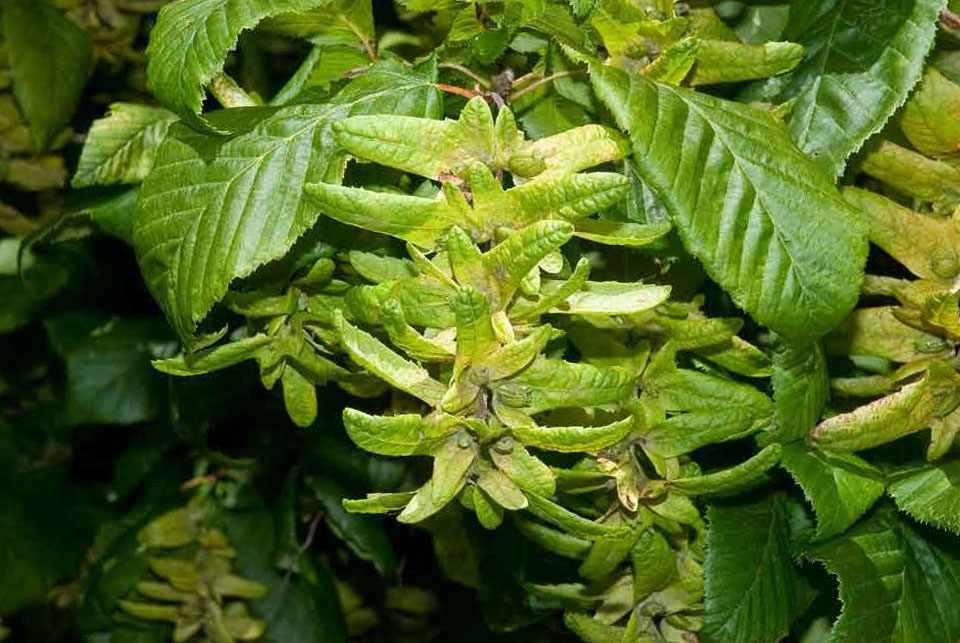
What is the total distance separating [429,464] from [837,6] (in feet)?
1.61

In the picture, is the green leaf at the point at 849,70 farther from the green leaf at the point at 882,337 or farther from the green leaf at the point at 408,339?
the green leaf at the point at 408,339

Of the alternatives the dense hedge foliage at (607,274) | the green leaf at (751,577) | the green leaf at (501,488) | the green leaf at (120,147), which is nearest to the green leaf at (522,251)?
the dense hedge foliage at (607,274)

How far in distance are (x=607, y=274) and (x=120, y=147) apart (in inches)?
17.3

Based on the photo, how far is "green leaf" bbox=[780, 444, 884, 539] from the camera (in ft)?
2.46

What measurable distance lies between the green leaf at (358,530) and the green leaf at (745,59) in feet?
2.07

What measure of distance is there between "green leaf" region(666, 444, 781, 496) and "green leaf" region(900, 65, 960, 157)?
0.73 ft

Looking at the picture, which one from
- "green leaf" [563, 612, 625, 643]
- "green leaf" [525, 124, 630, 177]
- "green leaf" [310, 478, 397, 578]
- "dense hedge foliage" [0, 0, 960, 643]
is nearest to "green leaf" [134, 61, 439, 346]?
"dense hedge foliage" [0, 0, 960, 643]

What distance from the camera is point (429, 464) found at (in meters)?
1.00

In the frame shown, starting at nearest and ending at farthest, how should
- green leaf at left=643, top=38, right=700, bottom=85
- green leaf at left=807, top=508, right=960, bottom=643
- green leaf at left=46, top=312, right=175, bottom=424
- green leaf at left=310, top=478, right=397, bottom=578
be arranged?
green leaf at left=643, top=38, right=700, bottom=85, green leaf at left=807, top=508, right=960, bottom=643, green leaf at left=310, top=478, right=397, bottom=578, green leaf at left=46, top=312, right=175, bottom=424

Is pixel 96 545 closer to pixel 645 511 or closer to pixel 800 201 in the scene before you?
pixel 645 511

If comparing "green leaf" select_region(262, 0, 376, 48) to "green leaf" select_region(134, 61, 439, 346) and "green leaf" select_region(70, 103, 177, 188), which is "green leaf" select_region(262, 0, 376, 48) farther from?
"green leaf" select_region(70, 103, 177, 188)

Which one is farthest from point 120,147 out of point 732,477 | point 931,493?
point 931,493

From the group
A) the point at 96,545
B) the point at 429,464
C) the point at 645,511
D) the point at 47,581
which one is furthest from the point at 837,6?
the point at 47,581

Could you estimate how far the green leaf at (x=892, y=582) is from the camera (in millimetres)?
779
